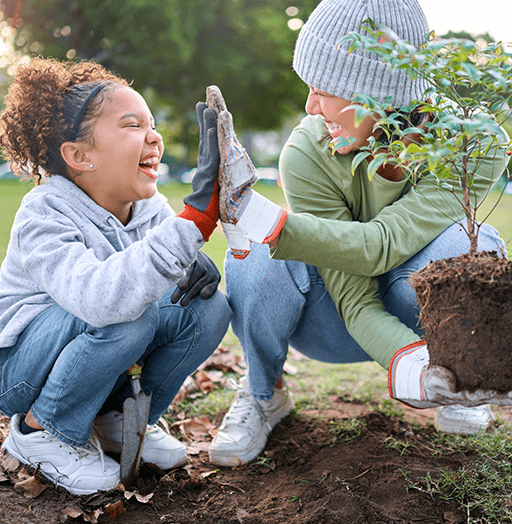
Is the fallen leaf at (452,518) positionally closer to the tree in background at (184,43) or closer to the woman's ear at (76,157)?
the woman's ear at (76,157)

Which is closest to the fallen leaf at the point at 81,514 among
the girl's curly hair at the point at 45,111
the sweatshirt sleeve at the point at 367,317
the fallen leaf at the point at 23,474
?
the fallen leaf at the point at 23,474

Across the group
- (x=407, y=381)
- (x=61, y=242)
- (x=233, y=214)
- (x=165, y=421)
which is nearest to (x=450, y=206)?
(x=407, y=381)

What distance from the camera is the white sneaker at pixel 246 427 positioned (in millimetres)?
2156

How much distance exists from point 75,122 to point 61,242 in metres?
0.47

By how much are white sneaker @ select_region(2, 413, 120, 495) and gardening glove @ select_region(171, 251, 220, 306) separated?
1.96 ft

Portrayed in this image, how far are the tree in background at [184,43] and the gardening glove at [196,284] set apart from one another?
14.3 meters

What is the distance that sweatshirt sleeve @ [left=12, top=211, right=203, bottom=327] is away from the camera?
63.3 inches

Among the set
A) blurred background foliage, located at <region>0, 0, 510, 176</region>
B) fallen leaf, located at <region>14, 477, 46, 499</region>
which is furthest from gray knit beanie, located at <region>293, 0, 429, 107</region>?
blurred background foliage, located at <region>0, 0, 510, 176</region>

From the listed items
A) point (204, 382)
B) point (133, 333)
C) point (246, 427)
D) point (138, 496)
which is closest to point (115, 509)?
point (138, 496)

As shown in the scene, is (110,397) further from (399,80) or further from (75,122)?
(399,80)

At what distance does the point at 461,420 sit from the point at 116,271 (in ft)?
5.13

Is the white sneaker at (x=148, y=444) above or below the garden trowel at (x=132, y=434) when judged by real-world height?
below

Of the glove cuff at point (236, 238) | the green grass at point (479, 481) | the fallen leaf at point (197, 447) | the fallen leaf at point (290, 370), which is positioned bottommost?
the fallen leaf at point (290, 370)

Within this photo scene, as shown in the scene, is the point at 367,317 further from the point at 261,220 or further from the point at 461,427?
the point at 461,427
